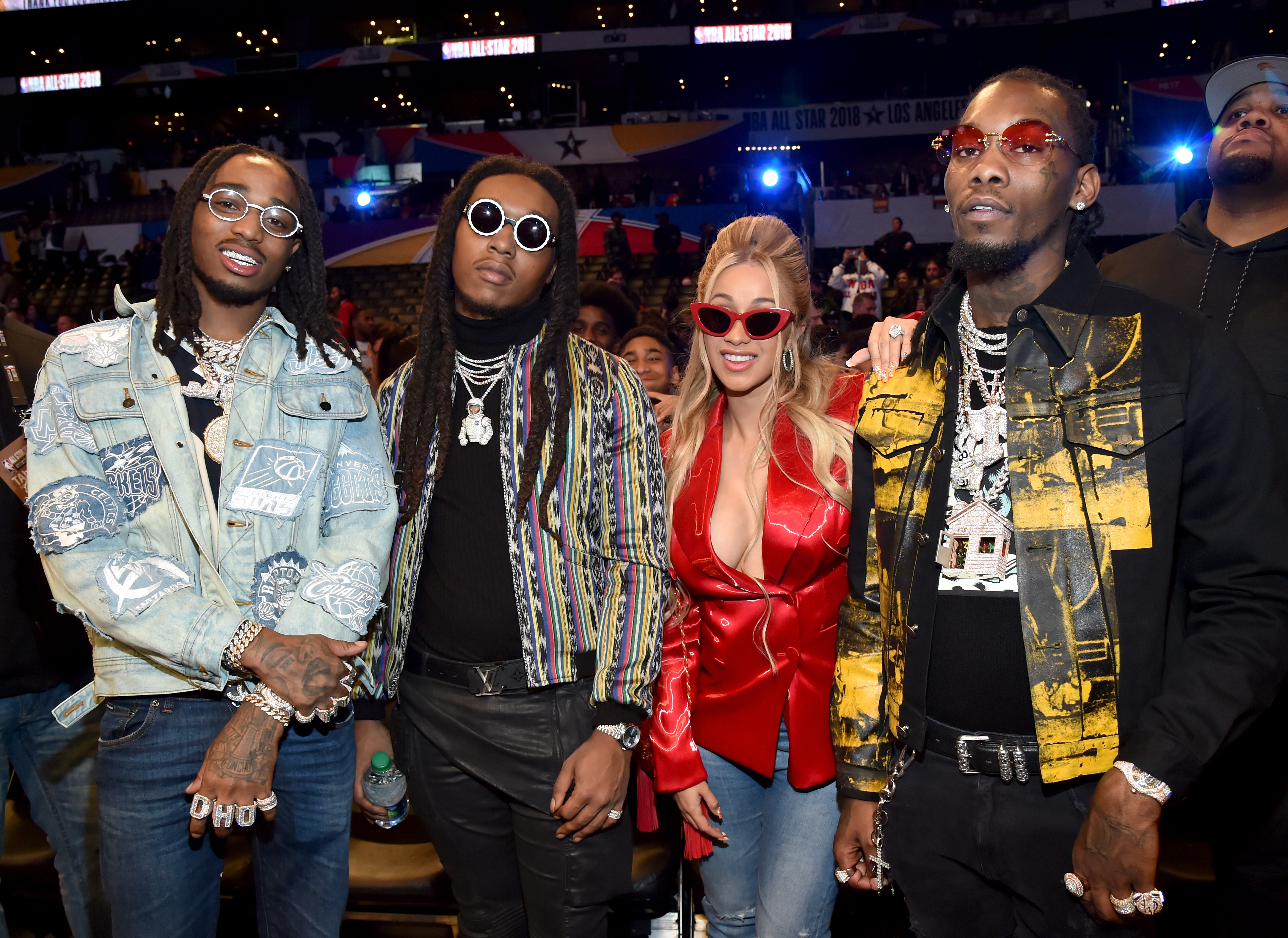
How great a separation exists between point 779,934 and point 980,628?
98 cm

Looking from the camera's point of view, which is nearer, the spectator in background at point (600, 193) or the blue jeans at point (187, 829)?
the blue jeans at point (187, 829)

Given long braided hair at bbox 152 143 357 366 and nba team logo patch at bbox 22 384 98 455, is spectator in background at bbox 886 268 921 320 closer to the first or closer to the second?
long braided hair at bbox 152 143 357 366

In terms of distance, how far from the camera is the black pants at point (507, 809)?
221cm

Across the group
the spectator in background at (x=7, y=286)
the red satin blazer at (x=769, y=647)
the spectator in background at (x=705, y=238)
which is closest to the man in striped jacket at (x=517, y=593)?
the red satin blazer at (x=769, y=647)

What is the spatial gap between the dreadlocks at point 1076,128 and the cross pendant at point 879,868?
1.36 m

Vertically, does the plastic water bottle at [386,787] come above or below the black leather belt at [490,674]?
below

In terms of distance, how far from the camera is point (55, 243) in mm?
19094

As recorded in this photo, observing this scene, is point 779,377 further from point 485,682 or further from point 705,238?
point 705,238

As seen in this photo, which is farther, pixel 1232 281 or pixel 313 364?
pixel 1232 281

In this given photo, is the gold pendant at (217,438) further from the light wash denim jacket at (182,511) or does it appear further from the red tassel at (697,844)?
the red tassel at (697,844)

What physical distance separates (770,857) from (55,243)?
21.7 metres

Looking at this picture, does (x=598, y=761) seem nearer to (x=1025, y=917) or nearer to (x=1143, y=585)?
(x=1025, y=917)

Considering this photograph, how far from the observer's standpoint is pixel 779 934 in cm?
228

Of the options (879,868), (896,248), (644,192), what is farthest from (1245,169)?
(644,192)
